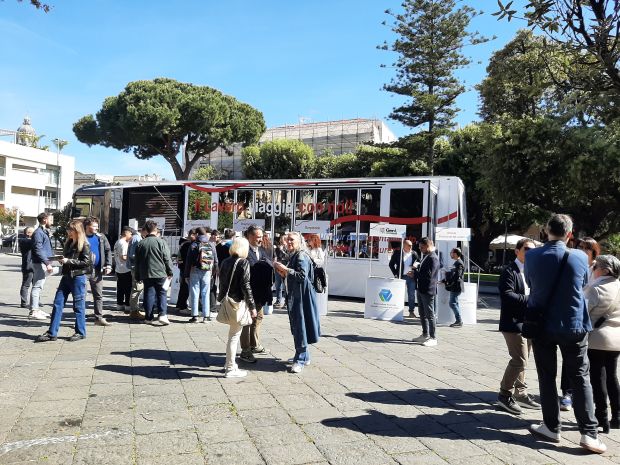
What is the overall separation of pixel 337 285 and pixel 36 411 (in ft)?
31.2

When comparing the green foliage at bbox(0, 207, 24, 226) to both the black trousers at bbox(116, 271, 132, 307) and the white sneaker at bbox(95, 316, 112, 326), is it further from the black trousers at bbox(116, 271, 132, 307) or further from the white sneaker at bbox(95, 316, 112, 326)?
the white sneaker at bbox(95, 316, 112, 326)

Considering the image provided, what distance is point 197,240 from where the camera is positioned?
916cm

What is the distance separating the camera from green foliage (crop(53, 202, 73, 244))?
63.4 ft

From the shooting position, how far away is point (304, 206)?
44.8 feet

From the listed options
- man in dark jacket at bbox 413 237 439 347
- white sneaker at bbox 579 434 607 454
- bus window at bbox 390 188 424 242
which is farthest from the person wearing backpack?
white sneaker at bbox 579 434 607 454

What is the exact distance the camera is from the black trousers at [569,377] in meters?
4.04

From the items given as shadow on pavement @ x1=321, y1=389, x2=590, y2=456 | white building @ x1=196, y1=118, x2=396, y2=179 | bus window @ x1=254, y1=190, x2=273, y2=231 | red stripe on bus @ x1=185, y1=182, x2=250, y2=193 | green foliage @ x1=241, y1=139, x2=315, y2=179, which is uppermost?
white building @ x1=196, y1=118, x2=396, y2=179

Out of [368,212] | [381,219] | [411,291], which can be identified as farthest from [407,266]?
[368,212]

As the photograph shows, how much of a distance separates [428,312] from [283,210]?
21.7ft

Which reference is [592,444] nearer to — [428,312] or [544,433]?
[544,433]

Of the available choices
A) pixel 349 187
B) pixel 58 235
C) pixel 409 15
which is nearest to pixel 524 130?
pixel 349 187

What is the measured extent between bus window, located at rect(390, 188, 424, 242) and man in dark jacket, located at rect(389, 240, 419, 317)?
2.99ft

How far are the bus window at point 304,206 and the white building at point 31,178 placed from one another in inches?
1646

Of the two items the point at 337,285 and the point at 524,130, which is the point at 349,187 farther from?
the point at 524,130
